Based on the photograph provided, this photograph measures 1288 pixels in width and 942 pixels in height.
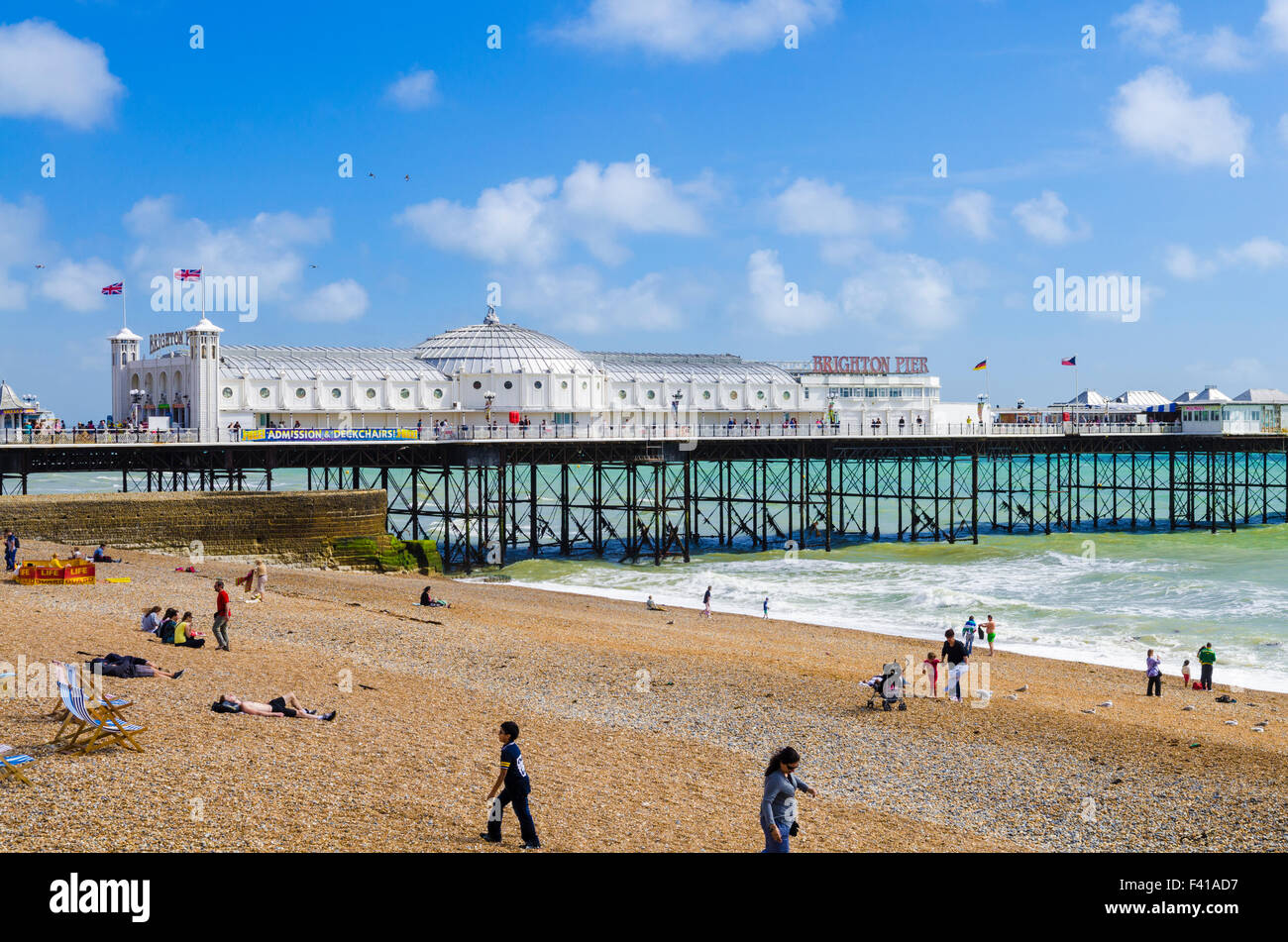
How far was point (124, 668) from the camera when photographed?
15.6m

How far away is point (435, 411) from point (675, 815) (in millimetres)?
40130

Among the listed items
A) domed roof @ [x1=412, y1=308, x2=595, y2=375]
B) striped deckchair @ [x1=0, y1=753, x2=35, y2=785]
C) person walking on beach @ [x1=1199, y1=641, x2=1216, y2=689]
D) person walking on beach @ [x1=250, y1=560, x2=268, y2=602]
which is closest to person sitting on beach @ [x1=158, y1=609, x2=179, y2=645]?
person walking on beach @ [x1=250, y1=560, x2=268, y2=602]

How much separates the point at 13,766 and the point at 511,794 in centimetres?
484

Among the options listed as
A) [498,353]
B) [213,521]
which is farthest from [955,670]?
[498,353]

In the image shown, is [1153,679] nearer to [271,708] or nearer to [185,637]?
[271,708]

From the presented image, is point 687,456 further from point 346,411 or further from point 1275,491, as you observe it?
point 1275,491

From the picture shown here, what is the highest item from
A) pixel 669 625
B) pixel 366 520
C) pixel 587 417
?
pixel 587 417

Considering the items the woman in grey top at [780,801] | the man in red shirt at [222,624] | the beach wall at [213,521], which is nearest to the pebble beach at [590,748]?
the man in red shirt at [222,624]

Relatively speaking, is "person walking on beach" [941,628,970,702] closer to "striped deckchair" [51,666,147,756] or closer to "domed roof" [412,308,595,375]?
"striped deckchair" [51,666,147,756]

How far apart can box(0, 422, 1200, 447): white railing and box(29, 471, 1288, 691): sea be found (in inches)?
217

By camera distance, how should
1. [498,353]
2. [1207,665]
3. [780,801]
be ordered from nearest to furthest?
1. [780,801]
2. [1207,665]
3. [498,353]

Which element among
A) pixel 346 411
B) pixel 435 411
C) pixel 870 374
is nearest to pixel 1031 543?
pixel 870 374
